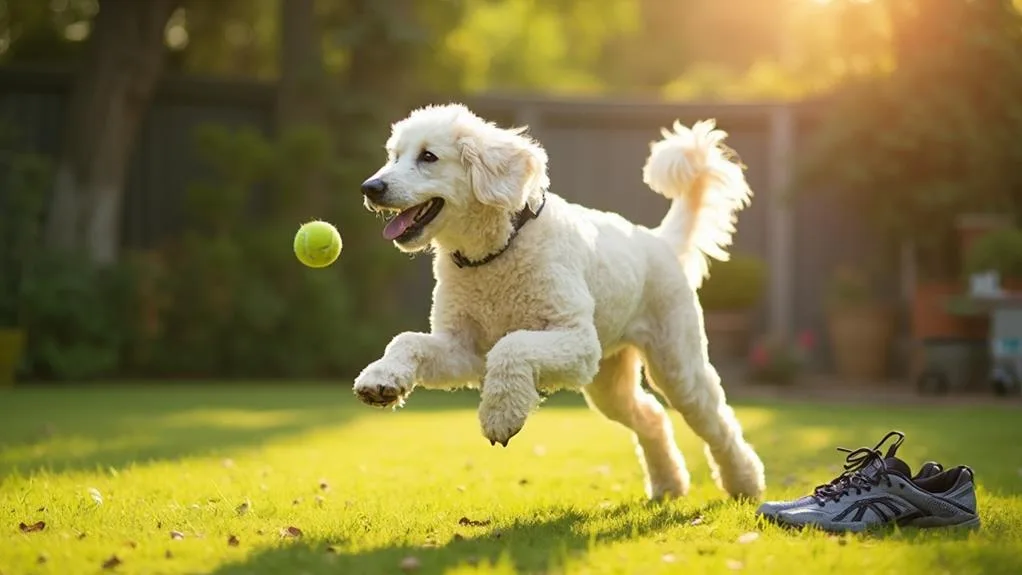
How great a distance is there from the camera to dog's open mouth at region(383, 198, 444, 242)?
4660mm

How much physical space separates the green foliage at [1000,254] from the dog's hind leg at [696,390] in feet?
22.0

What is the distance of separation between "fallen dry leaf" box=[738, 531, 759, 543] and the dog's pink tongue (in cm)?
168

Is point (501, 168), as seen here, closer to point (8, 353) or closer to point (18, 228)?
point (8, 353)

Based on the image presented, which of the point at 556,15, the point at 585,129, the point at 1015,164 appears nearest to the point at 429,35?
the point at 585,129

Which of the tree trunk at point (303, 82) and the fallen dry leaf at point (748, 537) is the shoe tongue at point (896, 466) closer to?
the fallen dry leaf at point (748, 537)

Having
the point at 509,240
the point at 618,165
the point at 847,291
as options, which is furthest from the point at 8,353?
the point at 847,291

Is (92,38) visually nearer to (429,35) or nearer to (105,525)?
(429,35)

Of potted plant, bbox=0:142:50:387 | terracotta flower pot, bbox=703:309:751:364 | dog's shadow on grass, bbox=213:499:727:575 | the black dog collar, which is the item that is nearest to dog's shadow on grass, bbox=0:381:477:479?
potted plant, bbox=0:142:50:387

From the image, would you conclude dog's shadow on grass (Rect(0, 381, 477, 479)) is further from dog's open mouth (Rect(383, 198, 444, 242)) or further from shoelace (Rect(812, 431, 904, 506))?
shoelace (Rect(812, 431, 904, 506))

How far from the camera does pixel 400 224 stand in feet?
15.4

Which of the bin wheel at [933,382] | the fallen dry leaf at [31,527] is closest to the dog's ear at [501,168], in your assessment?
the fallen dry leaf at [31,527]

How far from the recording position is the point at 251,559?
364 centimetres

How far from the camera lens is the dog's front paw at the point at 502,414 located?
166 inches

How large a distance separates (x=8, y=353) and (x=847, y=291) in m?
8.82
